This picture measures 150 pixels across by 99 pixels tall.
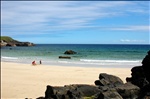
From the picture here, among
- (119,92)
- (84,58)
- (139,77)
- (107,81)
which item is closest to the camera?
(119,92)

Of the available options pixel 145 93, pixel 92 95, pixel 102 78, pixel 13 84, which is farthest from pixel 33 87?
pixel 145 93

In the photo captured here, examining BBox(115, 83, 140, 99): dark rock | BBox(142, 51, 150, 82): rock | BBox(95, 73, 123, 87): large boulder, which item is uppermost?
BBox(142, 51, 150, 82): rock

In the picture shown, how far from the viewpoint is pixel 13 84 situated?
72.3 feet

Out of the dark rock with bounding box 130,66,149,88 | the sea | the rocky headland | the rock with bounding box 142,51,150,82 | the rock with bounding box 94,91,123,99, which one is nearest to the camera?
the rock with bounding box 94,91,123,99

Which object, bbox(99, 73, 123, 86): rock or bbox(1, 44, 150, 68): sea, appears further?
bbox(1, 44, 150, 68): sea

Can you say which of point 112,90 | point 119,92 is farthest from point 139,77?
point 112,90

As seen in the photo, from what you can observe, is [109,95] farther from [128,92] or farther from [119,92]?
[128,92]

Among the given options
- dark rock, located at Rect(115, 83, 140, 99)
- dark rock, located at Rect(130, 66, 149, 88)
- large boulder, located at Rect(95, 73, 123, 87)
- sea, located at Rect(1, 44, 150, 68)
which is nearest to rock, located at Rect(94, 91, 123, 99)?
dark rock, located at Rect(115, 83, 140, 99)

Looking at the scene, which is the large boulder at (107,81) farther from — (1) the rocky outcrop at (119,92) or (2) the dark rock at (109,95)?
(2) the dark rock at (109,95)

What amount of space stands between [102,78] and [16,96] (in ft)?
19.4

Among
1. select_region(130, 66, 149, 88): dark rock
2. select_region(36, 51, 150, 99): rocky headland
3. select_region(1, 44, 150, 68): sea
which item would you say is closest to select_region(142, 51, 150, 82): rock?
select_region(36, 51, 150, 99): rocky headland

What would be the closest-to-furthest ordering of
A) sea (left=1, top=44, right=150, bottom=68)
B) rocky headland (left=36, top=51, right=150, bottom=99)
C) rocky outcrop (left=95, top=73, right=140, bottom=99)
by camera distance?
rocky outcrop (left=95, top=73, right=140, bottom=99) → rocky headland (left=36, top=51, right=150, bottom=99) → sea (left=1, top=44, right=150, bottom=68)

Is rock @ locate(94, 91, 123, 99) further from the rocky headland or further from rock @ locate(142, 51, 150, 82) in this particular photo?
rock @ locate(142, 51, 150, 82)

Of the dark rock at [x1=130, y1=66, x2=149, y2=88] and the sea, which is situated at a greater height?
the dark rock at [x1=130, y1=66, x2=149, y2=88]
